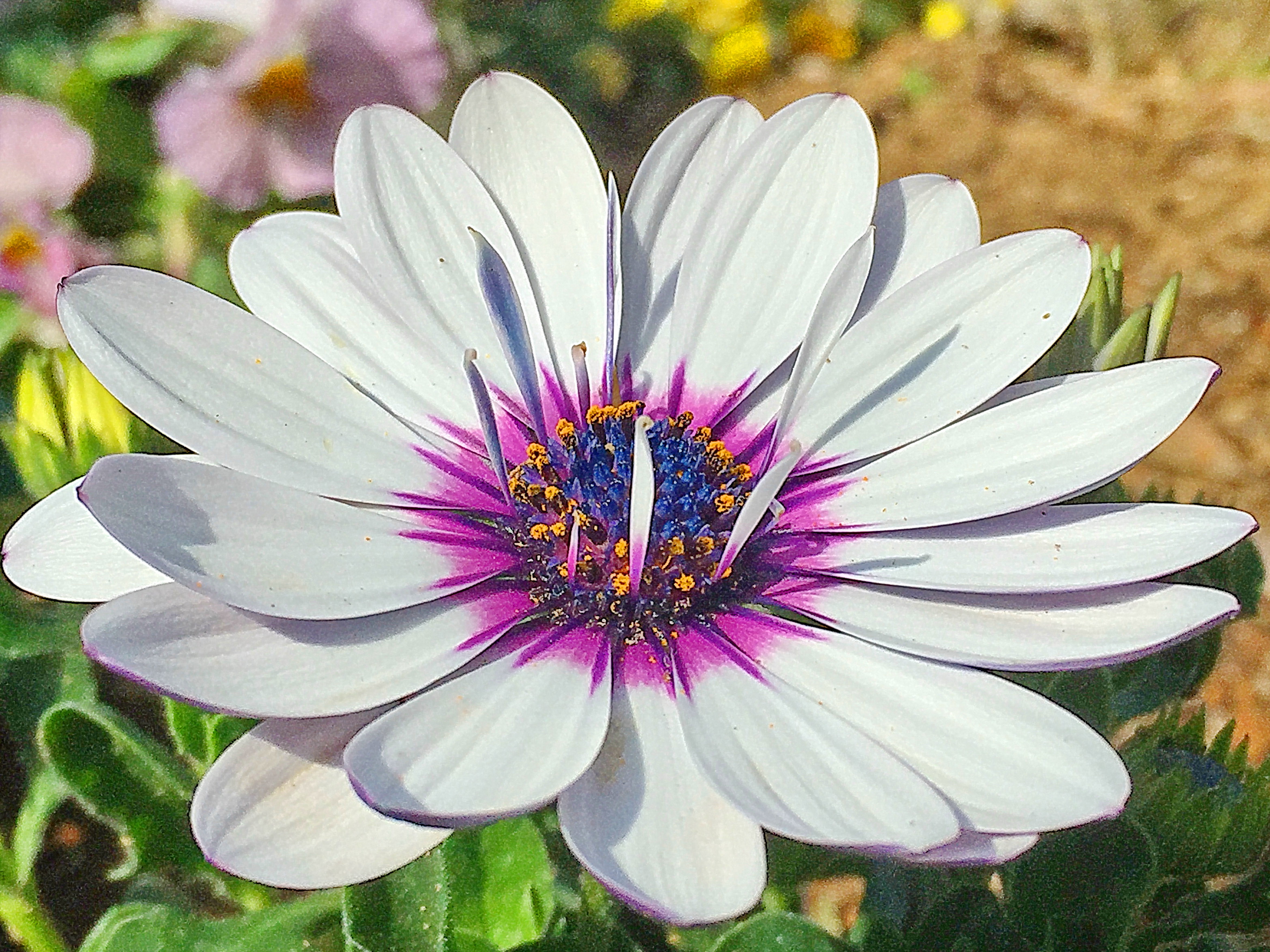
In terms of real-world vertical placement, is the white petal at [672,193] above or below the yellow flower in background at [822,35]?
below

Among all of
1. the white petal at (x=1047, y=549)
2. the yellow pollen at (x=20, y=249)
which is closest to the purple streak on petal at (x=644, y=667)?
the white petal at (x=1047, y=549)

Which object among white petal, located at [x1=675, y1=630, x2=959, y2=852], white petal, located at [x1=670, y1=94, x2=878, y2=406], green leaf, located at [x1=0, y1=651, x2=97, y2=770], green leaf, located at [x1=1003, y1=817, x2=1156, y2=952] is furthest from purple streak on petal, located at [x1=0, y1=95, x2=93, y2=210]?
green leaf, located at [x1=1003, y1=817, x2=1156, y2=952]

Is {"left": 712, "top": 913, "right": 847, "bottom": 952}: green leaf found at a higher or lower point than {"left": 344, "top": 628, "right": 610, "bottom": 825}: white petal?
lower

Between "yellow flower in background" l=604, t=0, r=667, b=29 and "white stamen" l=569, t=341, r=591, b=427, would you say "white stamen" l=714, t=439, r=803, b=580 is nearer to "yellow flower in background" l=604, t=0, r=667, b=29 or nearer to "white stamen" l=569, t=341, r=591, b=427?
"white stamen" l=569, t=341, r=591, b=427

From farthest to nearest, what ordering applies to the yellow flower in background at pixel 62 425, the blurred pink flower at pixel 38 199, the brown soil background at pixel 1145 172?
the brown soil background at pixel 1145 172, the blurred pink flower at pixel 38 199, the yellow flower in background at pixel 62 425

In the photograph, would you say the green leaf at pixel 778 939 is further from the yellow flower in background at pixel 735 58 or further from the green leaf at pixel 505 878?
the yellow flower in background at pixel 735 58

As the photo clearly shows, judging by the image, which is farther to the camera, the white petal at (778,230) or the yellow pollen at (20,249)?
the yellow pollen at (20,249)
